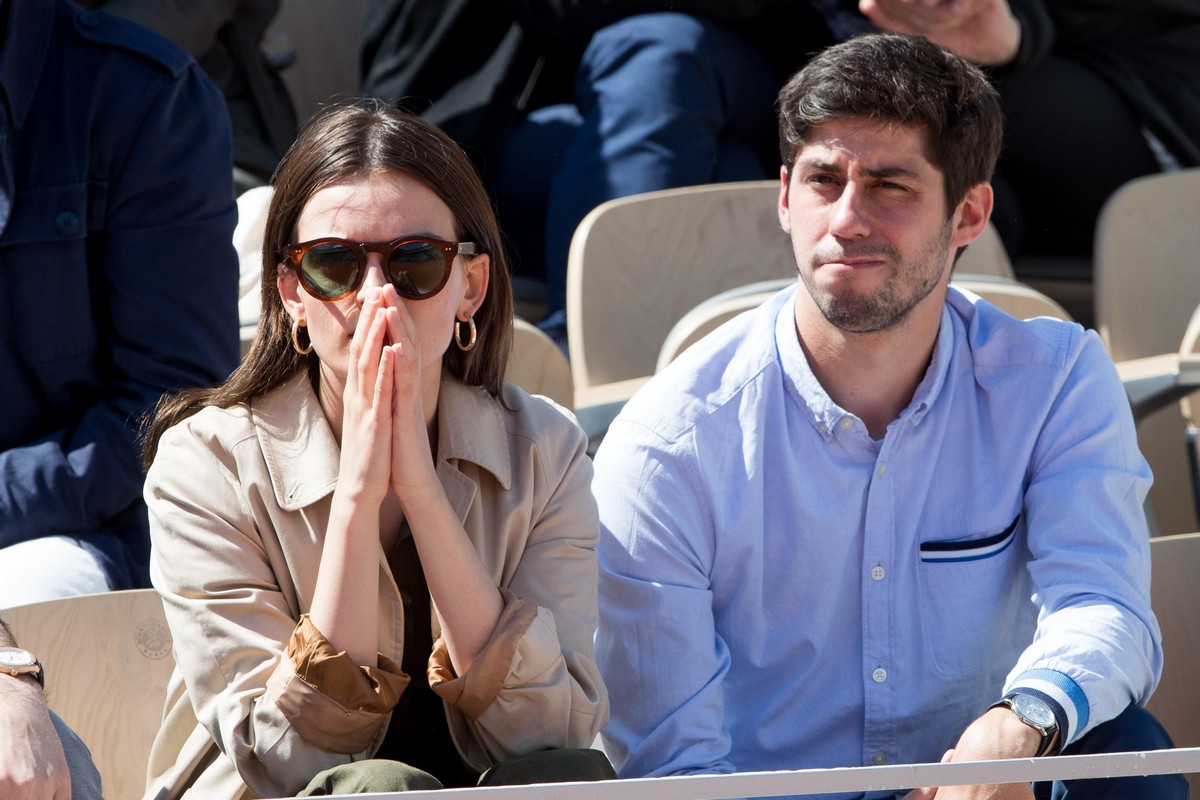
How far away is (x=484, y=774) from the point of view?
1564 millimetres

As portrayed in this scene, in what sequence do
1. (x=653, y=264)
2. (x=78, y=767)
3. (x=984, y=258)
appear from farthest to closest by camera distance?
(x=984, y=258) → (x=653, y=264) → (x=78, y=767)

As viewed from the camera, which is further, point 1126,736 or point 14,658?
point 1126,736

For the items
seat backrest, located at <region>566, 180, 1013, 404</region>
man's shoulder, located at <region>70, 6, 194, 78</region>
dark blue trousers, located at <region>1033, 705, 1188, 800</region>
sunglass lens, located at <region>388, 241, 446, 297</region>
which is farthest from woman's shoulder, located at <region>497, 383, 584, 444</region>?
seat backrest, located at <region>566, 180, 1013, 404</region>

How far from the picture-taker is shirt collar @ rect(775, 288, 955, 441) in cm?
195

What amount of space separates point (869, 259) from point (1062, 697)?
603 mm

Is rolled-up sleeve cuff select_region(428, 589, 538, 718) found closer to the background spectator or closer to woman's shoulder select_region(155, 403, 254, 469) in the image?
woman's shoulder select_region(155, 403, 254, 469)

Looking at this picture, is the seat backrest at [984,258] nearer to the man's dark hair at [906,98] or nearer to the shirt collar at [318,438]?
the man's dark hair at [906,98]

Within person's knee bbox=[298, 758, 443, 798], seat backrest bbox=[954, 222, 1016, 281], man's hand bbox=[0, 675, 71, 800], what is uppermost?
man's hand bbox=[0, 675, 71, 800]

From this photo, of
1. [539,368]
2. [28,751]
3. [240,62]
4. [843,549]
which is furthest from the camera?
[240,62]

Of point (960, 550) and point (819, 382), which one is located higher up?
point (819, 382)

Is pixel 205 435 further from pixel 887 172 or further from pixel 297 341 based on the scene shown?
pixel 887 172

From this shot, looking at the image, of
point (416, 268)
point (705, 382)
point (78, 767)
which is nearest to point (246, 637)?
point (78, 767)

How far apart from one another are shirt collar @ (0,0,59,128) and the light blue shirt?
3.27 feet

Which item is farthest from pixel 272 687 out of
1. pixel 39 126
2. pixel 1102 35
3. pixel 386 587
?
pixel 1102 35
